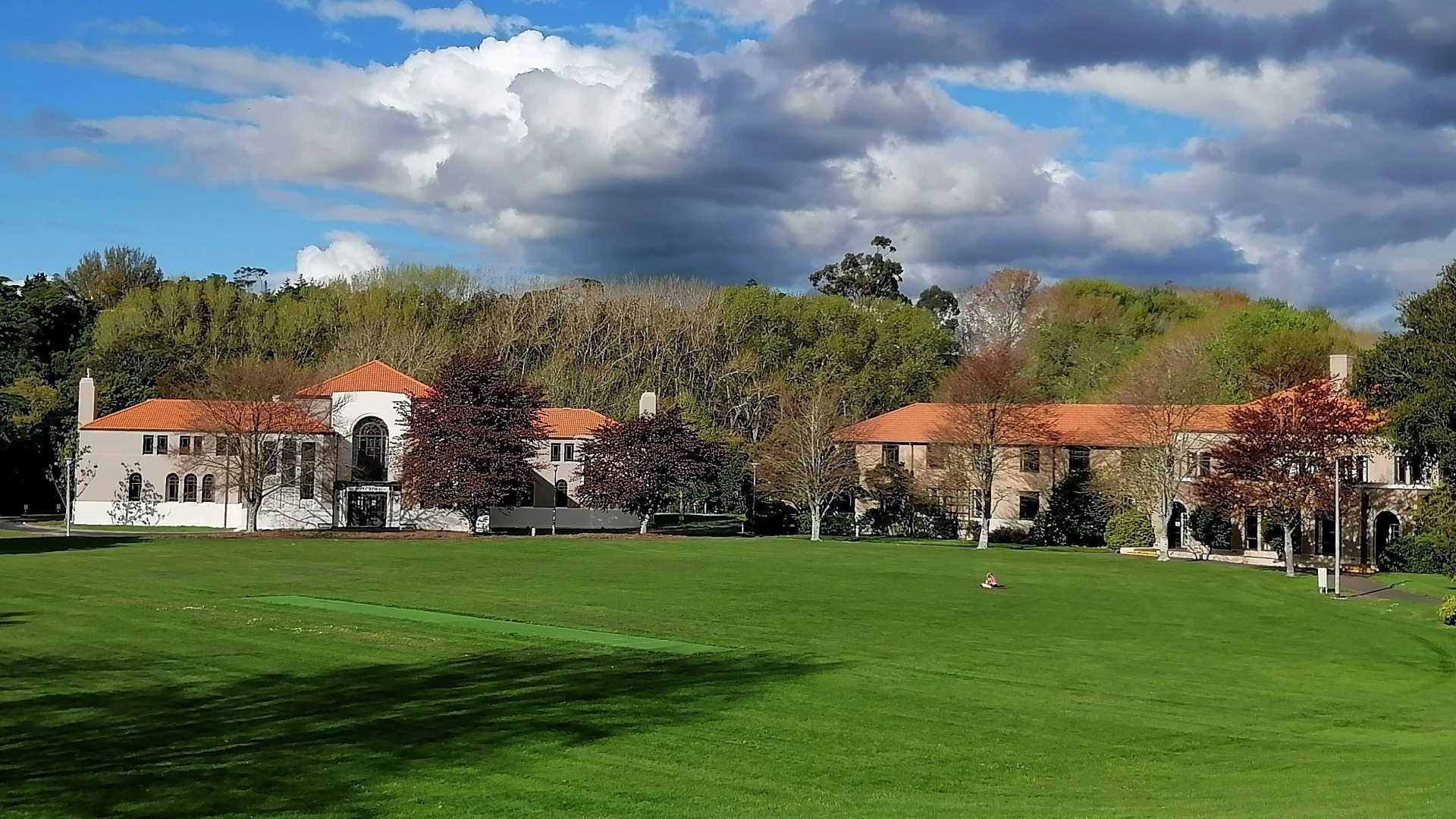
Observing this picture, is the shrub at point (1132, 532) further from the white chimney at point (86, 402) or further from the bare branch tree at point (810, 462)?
the white chimney at point (86, 402)

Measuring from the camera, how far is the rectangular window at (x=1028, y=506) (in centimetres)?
7112

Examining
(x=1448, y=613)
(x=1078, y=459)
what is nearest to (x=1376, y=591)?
(x=1448, y=613)

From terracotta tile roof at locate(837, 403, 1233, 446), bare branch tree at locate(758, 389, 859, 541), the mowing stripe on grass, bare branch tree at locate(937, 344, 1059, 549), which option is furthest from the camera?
bare branch tree at locate(758, 389, 859, 541)

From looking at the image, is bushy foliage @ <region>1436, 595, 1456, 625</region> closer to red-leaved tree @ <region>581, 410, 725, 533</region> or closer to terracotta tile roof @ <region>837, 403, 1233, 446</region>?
terracotta tile roof @ <region>837, 403, 1233, 446</region>

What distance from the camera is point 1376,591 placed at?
43.0 m

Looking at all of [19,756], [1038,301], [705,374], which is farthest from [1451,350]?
[1038,301]

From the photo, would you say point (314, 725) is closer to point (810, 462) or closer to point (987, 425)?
point (810, 462)

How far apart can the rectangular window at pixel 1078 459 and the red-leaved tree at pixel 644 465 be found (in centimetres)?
2014

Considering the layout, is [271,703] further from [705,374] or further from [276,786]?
[705,374]

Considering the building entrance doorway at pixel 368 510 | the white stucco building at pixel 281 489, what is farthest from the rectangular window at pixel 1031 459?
the building entrance doorway at pixel 368 510

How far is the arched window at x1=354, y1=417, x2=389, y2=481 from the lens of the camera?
7150 centimetres

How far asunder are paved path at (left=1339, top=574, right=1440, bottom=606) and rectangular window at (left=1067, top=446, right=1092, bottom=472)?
2171 cm

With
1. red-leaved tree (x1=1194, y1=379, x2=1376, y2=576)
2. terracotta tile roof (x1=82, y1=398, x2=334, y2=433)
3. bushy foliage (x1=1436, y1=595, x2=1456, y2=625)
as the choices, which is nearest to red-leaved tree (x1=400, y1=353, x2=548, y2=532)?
terracotta tile roof (x1=82, y1=398, x2=334, y2=433)

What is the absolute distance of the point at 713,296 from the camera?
96188mm
